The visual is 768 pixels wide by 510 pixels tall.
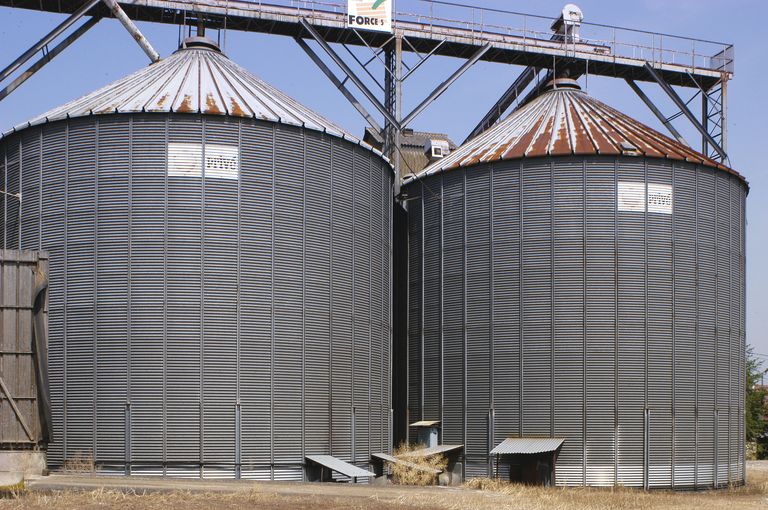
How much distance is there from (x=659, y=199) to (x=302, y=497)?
25.0 meters

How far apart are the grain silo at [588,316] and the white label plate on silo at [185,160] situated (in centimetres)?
1445

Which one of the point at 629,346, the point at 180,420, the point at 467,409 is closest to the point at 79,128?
the point at 180,420

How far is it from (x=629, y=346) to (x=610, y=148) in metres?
9.43

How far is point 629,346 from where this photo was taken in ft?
153

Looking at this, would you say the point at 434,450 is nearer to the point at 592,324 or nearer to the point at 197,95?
the point at 592,324

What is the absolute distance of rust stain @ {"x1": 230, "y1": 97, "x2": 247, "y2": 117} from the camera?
42188mm

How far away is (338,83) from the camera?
5925 centimetres

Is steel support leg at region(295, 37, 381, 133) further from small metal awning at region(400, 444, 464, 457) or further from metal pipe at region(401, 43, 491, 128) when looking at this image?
small metal awning at region(400, 444, 464, 457)

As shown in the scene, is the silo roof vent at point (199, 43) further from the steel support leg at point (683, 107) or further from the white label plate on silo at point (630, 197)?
the steel support leg at point (683, 107)

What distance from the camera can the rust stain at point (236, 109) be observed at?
42188 mm

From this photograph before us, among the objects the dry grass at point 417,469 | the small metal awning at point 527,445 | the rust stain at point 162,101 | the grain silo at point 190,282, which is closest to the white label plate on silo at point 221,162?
the grain silo at point 190,282

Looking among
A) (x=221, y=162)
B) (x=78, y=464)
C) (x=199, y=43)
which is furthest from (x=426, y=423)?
(x=199, y=43)

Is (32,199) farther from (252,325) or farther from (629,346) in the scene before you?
(629,346)

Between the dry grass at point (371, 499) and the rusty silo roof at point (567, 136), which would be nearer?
the dry grass at point (371, 499)
